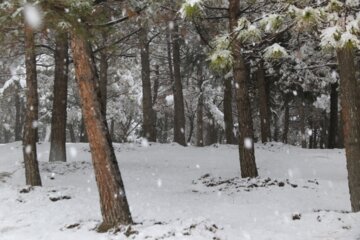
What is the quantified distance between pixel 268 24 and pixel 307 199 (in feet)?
20.1

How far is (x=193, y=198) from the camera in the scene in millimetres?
12195

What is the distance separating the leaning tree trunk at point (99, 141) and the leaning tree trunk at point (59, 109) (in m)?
7.81

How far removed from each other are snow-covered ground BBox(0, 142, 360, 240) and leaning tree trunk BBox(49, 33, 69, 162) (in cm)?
75

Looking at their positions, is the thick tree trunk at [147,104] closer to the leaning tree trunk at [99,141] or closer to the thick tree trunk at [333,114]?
the thick tree trunk at [333,114]

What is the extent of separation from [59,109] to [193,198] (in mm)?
6832

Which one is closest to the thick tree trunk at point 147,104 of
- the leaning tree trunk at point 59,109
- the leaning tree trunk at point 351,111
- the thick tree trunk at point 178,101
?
the thick tree trunk at point 178,101

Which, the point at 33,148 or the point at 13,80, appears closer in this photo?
the point at 33,148

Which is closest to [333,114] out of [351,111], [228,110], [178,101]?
[228,110]

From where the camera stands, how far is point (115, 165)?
909 centimetres

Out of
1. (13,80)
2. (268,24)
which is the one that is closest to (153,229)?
(268,24)

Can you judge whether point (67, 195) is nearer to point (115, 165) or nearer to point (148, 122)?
point (115, 165)

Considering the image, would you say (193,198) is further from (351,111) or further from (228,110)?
(228,110)

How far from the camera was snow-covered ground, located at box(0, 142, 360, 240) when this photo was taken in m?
8.46

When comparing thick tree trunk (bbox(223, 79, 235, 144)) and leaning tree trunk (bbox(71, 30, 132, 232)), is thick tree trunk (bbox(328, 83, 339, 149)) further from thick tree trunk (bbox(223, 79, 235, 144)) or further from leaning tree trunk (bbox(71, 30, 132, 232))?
leaning tree trunk (bbox(71, 30, 132, 232))
